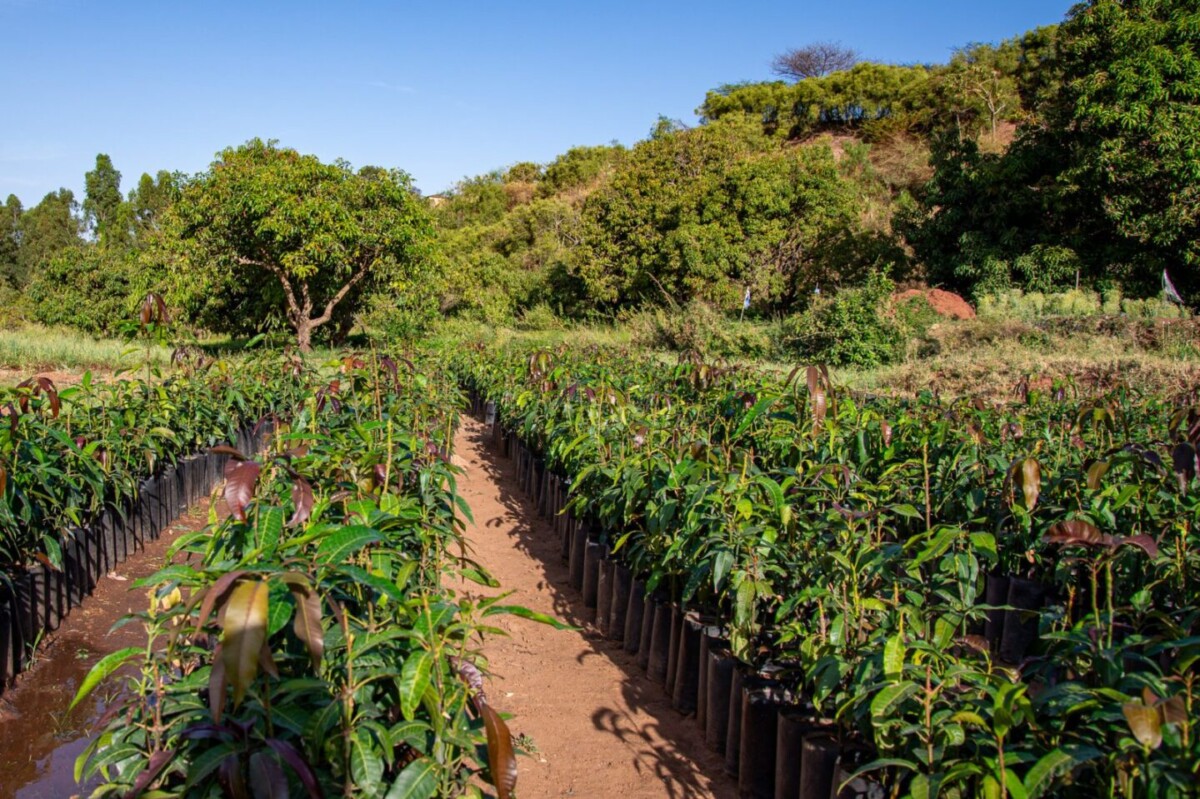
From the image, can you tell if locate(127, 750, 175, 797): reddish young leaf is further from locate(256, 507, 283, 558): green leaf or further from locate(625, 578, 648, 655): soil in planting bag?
locate(625, 578, 648, 655): soil in planting bag

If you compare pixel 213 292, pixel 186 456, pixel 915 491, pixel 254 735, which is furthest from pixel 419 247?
pixel 254 735

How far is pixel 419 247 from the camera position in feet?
48.9

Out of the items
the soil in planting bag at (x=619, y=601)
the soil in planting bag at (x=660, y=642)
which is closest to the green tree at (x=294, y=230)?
the soil in planting bag at (x=619, y=601)

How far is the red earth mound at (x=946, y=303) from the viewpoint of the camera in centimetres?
1484

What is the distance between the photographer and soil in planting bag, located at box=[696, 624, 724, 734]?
123 inches

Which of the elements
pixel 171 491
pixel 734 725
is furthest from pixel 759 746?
pixel 171 491

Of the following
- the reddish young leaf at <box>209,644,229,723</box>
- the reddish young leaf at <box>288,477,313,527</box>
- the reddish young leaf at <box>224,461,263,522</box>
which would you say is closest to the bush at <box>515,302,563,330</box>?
the reddish young leaf at <box>288,477,313,527</box>

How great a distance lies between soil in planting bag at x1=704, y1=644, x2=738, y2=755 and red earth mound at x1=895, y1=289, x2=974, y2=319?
1265cm

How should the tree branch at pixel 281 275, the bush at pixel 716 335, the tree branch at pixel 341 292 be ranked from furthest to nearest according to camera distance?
the tree branch at pixel 341 292 → the bush at pixel 716 335 → the tree branch at pixel 281 275

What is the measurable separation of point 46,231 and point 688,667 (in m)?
37.7

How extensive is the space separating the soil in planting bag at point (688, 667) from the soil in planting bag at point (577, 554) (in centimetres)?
136

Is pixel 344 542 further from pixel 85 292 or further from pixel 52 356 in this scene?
pixel 85 292

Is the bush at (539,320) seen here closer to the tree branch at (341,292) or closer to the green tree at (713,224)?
the green tree at (713,224)

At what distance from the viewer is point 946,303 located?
15297mm
